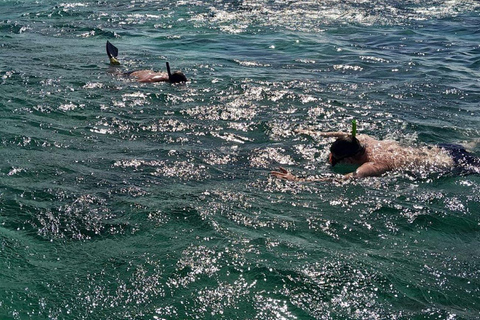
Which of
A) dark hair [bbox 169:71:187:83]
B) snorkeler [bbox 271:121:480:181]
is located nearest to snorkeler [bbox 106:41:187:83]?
dark hair [bbox 169:71:187:83]

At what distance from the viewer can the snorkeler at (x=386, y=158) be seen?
21.9ft

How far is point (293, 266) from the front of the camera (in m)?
4.80

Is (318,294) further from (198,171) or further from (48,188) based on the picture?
(48,188)

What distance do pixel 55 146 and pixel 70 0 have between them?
15.1 metres

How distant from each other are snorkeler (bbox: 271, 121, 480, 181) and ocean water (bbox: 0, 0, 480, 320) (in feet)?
0.55

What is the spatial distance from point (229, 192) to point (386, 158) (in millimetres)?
2192

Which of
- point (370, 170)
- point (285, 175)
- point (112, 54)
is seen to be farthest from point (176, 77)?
point (370, 170)

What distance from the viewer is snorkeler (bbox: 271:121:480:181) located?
21.9ft

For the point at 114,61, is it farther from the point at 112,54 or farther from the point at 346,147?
the point at 346,147

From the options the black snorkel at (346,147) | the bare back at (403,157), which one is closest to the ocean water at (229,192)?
the bare back at (403,157)

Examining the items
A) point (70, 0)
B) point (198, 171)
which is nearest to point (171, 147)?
point (198, 171)

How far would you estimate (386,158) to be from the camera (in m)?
6.82

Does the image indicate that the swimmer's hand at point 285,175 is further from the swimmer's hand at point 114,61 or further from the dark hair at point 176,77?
the swimmer's hand at point 114,61

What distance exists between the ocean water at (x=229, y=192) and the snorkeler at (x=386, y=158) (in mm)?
167
